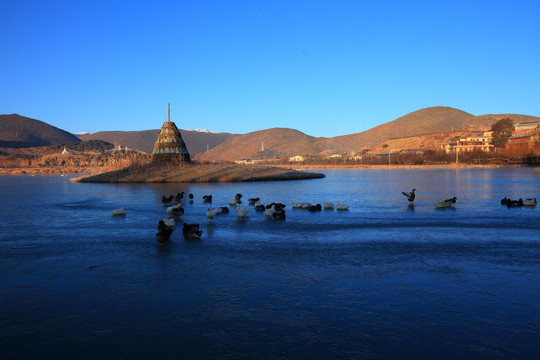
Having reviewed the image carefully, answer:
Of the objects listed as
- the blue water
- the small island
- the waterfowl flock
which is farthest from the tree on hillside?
the blue water

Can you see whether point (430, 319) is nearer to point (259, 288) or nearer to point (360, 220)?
point (259, 288)

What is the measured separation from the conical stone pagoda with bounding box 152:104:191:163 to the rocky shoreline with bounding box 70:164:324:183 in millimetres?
3038

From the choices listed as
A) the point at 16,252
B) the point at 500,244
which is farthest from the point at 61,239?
the point at 500,244

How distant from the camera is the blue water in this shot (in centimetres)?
492

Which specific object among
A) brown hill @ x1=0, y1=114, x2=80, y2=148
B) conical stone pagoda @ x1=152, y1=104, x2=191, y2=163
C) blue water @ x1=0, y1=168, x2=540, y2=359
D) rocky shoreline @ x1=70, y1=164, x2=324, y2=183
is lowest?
blue water @ x1=0, y1=168, x2=540, y2=359

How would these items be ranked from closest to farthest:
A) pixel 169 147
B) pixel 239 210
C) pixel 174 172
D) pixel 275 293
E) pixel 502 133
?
pixel 275 293 < pixel 239 210 < pixel 174 172 < pixel 169 147 < pixel 502 133

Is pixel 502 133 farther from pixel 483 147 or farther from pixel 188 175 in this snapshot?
pixel 188 175

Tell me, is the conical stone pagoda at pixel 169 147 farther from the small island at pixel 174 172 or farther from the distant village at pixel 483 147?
the distant village at pixel 483 147

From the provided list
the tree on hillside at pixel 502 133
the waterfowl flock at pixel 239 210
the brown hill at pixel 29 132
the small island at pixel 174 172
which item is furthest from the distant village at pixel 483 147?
the brown hill at pixel 29 132

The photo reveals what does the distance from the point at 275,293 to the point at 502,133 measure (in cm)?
11050

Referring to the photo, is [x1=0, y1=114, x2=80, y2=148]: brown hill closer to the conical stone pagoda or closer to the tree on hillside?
the conical stone pagoda

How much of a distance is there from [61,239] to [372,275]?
8.09m

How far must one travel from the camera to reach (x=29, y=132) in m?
159

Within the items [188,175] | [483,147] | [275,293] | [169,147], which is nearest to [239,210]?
[275,293]
